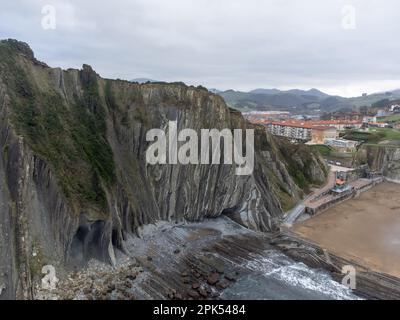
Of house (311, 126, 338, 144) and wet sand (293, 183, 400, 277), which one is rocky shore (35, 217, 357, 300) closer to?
wet sand (293, 183, 400, 277)

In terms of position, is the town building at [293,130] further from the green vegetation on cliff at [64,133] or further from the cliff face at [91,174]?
the green vegetation on cliff at [64,133]

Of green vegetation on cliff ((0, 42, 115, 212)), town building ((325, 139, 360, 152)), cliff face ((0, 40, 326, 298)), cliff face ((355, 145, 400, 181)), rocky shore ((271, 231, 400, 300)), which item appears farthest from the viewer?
town building ((325, 139, 360, 152))

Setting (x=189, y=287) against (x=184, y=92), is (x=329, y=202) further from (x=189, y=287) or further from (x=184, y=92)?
(x=189, y=287)

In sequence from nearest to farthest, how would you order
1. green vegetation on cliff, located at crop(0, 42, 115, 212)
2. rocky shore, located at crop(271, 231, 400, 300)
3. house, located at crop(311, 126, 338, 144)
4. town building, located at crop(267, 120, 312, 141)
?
green vegetation on cliff, located at crop(0, 42, 115, 212), rocky shore, located at crop(271, 231, 400, 300), house, located at crop(311, 126, 338, 144), town building, located at crop(267, 120, 312, 141)

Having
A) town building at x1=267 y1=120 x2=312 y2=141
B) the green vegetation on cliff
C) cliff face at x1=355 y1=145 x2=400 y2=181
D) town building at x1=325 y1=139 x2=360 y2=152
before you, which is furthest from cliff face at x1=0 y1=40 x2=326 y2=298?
town building at x1=267 y1=120 x2=312 y2=141

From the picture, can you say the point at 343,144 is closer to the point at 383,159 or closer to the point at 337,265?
the point at 383,159

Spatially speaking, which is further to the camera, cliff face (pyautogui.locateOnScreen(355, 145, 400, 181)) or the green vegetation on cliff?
cliff face (pyautogui.locateOnScreen(355, 145, 400, 181))

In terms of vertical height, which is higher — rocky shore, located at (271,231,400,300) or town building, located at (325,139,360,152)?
town building, located at (325,139,360,152)
